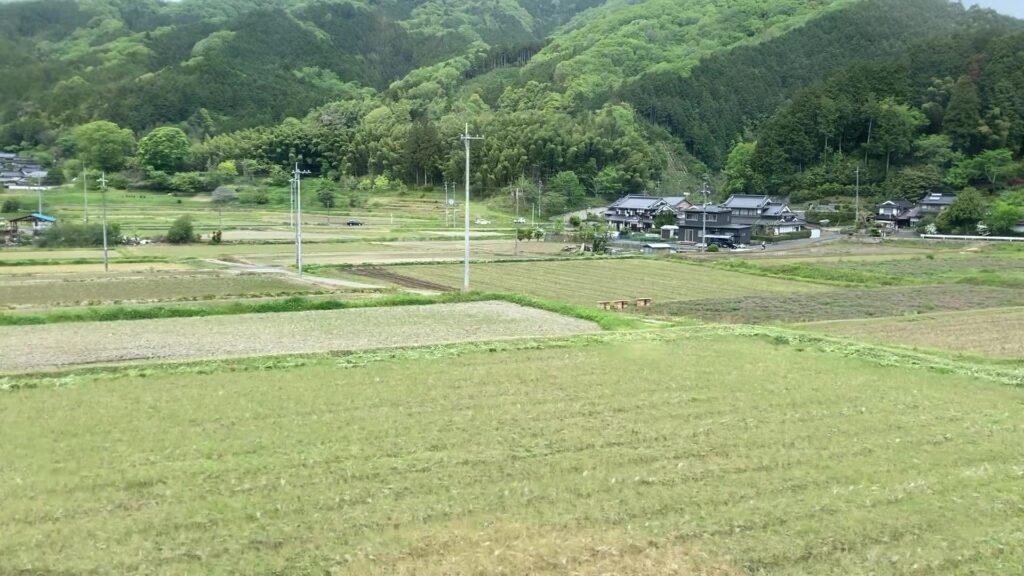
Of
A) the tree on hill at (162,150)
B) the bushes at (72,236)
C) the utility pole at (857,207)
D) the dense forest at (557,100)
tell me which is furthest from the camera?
the tree on hill at (162,150)

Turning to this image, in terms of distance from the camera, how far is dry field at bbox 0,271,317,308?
21.0 metres

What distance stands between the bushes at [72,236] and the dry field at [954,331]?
1400 inches

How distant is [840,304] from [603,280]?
354 inches

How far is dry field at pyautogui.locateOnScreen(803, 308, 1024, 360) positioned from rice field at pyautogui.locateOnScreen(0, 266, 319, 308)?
1510 centimetres

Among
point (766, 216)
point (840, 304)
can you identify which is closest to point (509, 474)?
point (840, 304)

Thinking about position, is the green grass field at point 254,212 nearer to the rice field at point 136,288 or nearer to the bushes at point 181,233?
the bushes at point 181,233

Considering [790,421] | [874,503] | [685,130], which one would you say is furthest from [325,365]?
[685,130]

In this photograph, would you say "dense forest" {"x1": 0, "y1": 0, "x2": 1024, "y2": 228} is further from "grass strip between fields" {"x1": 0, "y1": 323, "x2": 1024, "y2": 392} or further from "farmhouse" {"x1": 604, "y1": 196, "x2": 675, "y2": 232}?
"grass strip between fields" {"x1": 0, "y1": 323, "x2": 1024, "y2": 392}

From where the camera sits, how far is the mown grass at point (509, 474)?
18.9 feet

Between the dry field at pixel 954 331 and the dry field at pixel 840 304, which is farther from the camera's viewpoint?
the dry field at pixel 840 304

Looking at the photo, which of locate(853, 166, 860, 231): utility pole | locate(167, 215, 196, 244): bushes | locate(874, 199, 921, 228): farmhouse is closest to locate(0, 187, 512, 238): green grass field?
locate(167, 215, 196, 244): bushes

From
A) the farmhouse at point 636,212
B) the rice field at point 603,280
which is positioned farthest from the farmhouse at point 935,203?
the rice field at point 603,280

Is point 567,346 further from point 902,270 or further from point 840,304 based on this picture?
point 902,270

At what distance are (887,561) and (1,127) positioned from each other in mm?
97680
